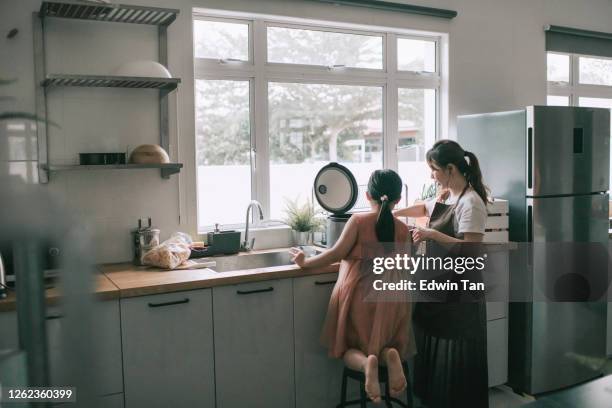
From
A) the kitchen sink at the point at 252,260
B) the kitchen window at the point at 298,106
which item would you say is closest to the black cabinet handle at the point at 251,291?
the kitchen sink at the point at 252,260

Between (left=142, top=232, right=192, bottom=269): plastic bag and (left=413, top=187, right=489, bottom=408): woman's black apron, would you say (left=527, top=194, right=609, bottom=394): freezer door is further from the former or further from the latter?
(left=142, top=232, right=192, bottom=269): plastic bag

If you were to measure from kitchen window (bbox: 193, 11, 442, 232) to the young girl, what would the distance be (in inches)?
38.8

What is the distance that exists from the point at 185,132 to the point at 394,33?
1.62 metres

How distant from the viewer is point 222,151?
3389mm

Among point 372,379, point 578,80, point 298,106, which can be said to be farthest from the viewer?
point 578,80

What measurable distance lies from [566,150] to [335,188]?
4.82 ft

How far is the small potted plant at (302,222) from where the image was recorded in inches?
136

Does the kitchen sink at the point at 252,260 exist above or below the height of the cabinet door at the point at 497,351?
above

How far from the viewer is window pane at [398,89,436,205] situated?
398cm

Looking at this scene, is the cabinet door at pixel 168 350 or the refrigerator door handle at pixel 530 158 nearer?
the cabinet door at pixel 168 350

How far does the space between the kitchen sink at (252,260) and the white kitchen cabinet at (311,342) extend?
49 centimetres

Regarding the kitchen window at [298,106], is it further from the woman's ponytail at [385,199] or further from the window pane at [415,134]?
the woman's ponytail at [385,199]

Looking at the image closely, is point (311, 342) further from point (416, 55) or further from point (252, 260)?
point (416, 55)

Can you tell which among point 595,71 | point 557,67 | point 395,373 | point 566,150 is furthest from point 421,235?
point 595,71
